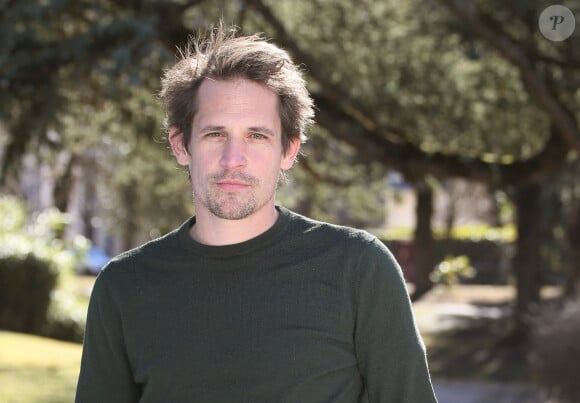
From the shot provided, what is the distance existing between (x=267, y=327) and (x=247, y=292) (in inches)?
4.0

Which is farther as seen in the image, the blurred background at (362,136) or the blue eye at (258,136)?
the blurred background at (362,136)

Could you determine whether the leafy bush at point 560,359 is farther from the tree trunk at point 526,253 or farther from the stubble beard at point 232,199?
the tree trunk at point 526,253

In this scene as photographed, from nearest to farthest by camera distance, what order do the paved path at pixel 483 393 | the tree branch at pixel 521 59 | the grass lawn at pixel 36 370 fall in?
the grass lawn at pixel 36 370
the tree branch at pixel 521 59
the paved path at pixel 483 393

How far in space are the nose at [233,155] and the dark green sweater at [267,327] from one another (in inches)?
7.9

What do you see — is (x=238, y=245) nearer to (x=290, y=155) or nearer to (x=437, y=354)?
(x=290, y=155)

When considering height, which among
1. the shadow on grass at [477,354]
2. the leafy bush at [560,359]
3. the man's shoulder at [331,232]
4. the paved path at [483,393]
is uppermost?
the man's shoulder at [331,232]

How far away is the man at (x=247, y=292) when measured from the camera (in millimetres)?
2389

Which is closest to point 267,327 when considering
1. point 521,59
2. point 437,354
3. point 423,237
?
point 521,59

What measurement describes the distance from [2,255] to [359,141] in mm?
7661

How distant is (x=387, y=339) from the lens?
94.1 inches

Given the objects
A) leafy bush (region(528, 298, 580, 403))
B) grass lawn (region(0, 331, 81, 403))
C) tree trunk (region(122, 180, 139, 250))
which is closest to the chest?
grass lawn (region(0, 331, 81, 403))

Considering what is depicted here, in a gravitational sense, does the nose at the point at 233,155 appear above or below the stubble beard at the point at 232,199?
above

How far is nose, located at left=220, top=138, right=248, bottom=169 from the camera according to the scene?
2479 mm

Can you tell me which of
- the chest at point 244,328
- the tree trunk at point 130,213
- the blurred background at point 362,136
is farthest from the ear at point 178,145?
the tree trunk at point 130,213
